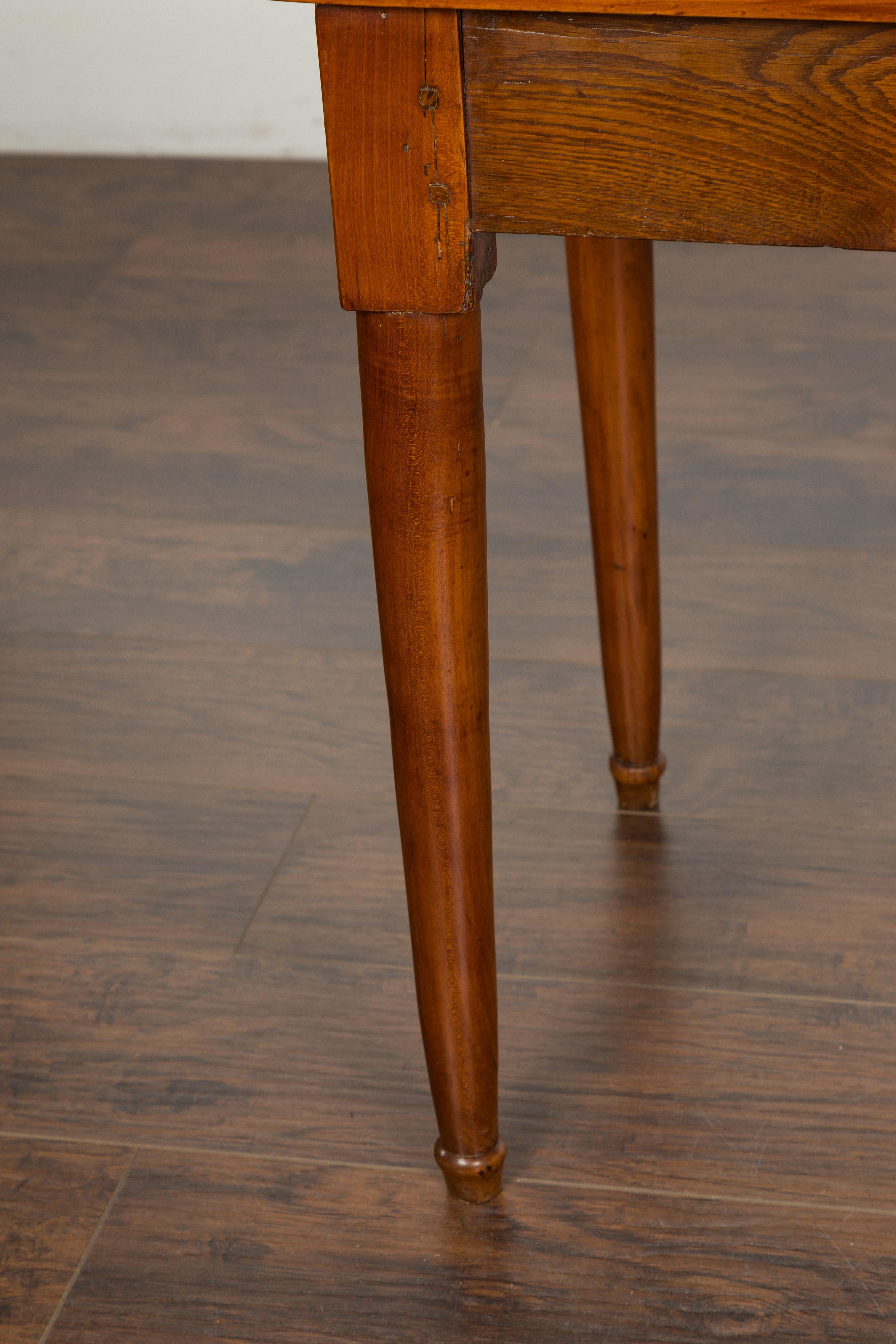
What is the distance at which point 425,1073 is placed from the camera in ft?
2.80

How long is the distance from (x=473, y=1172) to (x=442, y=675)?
10.5 inches

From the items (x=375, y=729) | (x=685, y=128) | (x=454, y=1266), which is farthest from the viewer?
(x=375, y=729)

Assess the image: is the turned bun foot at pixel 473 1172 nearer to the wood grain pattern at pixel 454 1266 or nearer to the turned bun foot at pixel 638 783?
the wood grain pattern at pixel 454 1266

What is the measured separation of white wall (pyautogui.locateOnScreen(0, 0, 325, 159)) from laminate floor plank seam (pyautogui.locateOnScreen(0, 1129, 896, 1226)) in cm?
186

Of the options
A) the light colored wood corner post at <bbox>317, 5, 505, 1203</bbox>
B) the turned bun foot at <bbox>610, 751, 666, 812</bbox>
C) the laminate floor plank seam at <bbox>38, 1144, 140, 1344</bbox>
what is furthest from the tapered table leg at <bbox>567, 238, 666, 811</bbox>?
the laminate floor plank seam at <bbox>38, 1144, 140, 1344</bbox>

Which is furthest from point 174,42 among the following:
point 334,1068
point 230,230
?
point 334,1068

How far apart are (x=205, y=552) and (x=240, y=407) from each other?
0.30m

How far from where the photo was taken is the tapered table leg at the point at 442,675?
59cm

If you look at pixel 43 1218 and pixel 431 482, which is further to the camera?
pixel 43 1218

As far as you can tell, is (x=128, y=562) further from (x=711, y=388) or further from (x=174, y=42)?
(x=174, y=42)

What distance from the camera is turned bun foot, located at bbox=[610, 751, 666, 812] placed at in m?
1.01

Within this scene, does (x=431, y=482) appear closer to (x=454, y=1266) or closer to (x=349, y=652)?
(x=454, y=1266)

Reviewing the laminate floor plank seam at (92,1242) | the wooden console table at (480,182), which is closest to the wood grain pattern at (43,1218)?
the laminate floor plank seam at (92,1242)

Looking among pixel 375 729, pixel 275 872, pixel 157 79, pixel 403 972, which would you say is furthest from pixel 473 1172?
pixel 157 79
